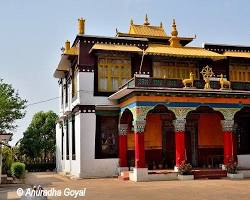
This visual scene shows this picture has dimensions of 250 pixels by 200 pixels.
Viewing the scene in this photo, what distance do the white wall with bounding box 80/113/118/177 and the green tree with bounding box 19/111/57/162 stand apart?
732 inches

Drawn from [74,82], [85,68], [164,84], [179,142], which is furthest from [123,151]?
[74,82]

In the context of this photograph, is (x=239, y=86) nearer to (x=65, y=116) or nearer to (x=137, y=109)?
(x=137, y=109)

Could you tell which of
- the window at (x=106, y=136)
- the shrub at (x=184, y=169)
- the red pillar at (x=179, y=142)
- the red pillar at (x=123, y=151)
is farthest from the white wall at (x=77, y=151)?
the shrub at (x=184, y=169)

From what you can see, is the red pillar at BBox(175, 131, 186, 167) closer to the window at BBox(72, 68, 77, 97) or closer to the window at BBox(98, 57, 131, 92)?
the window at BBox(98, 57, 131, 92)

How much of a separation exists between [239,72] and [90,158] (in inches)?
448

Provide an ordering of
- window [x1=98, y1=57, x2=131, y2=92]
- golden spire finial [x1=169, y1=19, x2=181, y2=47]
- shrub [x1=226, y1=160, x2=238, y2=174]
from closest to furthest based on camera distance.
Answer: shrub [x1=226, y1=160, x2=238, y2=174] < window [x1=98, y1=57, x2=131, y2=92] < golden spire finial [x1=169, y1=19, x2=181, y2=47]

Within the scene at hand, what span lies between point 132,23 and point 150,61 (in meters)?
4.84

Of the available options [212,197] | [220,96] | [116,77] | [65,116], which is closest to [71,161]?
[65,116]

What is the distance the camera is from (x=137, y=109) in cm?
1964

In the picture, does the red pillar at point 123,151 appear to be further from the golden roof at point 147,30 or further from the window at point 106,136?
the golden roof at point 147,30

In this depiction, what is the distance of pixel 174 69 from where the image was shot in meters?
24.2

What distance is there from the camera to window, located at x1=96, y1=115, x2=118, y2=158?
22609 mm

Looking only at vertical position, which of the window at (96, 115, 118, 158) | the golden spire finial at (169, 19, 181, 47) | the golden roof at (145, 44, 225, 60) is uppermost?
the golden spire finial at (169, 19, 181, 47)

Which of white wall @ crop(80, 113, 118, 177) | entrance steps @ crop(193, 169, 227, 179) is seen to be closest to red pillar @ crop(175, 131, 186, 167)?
entrance steps @ crop(193, 169, 227, 179)
